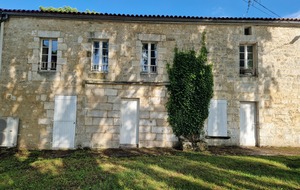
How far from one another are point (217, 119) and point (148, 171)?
15.1ft

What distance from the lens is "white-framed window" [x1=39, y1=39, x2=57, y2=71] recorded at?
895 cm

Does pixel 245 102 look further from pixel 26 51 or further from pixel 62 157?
pixel 26 51

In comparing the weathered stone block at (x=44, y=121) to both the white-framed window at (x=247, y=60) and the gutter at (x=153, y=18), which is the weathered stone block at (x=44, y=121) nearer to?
the gutter at (x=153, y=18)

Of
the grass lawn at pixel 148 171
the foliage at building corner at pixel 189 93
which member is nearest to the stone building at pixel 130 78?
the foliage at building corner at pixel 189 93

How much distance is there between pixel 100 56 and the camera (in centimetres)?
912

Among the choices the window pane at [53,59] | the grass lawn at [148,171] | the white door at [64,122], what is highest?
the window pane at [53,59]

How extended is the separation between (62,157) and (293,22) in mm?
9997

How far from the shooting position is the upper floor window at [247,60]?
962cm

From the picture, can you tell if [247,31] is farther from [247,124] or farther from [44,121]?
[44,121]

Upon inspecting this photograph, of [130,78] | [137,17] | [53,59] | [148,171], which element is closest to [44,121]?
[53,59]

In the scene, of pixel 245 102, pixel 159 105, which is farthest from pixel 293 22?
pixel 159 105

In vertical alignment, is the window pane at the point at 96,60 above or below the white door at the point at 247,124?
above

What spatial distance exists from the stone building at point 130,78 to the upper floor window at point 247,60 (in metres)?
0.04

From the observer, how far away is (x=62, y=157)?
7254 mm
